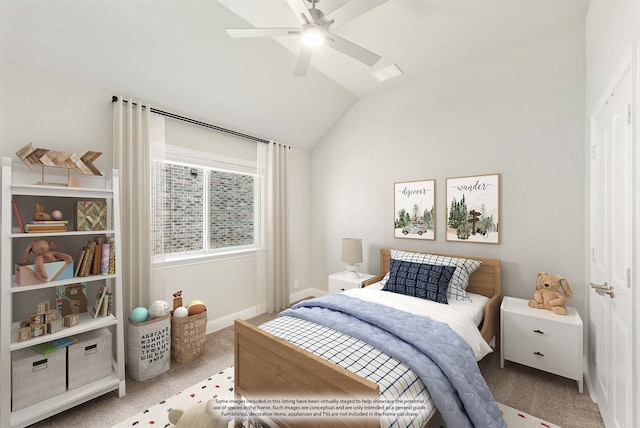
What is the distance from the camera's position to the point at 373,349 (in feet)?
5.34

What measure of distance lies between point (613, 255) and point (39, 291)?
386 cm

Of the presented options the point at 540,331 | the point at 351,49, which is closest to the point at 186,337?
the point at 351,49

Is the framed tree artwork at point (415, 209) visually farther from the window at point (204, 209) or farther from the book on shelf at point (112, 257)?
the book on shelf at point (112, 257)

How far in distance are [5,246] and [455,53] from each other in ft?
12.9

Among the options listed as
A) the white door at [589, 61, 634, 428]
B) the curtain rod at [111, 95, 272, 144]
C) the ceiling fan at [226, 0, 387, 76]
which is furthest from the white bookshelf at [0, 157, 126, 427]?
the white door at [589, 61, 634, 428]

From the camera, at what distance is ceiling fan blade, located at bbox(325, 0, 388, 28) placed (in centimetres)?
155

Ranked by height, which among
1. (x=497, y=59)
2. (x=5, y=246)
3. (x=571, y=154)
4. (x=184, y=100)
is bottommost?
(x=5, y=246)

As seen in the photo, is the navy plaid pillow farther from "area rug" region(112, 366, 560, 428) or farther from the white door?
the white door

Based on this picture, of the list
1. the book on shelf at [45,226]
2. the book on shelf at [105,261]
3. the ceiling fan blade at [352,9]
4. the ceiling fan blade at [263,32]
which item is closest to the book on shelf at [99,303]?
the book on shelf at [105,261]

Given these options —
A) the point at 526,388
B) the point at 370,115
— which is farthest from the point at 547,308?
the point at 370,115

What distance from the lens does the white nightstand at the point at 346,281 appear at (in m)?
3.35

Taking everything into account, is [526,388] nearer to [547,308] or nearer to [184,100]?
[547,308]

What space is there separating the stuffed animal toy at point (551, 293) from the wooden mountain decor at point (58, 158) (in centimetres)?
370

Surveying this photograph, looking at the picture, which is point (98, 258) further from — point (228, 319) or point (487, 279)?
point (487, 279)
